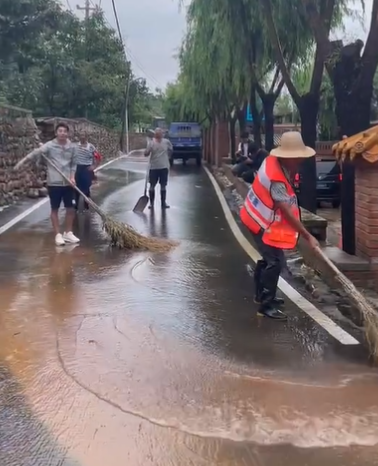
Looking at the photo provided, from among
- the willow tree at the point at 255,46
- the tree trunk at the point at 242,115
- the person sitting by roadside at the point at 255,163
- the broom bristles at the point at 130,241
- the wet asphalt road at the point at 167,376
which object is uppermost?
the willow tree at the point at 255,46

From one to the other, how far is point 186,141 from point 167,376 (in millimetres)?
37071

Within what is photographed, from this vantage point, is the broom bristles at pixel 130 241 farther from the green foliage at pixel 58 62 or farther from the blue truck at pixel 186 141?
the blue truck at pixel 186 141

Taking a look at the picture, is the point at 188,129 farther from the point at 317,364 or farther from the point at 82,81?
the point at 317,364

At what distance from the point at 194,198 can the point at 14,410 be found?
1405 centimetres

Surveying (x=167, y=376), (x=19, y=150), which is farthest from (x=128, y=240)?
(x=19, y=150)

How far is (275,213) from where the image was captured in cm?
647

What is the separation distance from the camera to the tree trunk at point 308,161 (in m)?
13.1

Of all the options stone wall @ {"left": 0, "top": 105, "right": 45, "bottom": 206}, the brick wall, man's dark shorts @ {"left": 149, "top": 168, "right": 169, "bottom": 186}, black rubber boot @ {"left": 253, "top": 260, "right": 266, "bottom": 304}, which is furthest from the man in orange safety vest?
stone wall @ {"left": 0, "top": 105, "right": 45, "bottom": 206}

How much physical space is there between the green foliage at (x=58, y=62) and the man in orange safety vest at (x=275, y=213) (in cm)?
1742

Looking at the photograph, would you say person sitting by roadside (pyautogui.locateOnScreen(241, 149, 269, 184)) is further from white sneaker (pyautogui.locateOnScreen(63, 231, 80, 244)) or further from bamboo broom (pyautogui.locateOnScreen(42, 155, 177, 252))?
white sneaker (pyautogui.locateOnScreen(63, 231, 80, 244))

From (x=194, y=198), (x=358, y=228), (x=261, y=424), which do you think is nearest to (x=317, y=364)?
(x=261, y=424)

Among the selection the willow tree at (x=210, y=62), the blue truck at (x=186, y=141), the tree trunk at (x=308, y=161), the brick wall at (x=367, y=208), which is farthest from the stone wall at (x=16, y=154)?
the blue truck at (x=186, y=141)

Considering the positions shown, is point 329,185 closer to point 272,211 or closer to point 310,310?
point 310,310

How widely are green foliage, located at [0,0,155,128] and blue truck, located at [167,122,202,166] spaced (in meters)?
4.10
